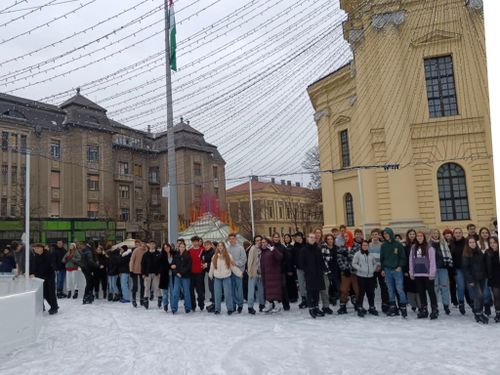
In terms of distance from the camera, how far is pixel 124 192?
2078 inches

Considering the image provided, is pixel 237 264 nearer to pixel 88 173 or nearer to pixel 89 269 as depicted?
pixel 89 269

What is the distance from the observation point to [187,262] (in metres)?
10.6

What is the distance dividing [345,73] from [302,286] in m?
18.2

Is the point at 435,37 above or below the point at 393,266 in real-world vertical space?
above

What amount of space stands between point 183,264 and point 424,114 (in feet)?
51.9

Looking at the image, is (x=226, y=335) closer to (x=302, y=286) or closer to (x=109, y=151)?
(x=302, y=286)

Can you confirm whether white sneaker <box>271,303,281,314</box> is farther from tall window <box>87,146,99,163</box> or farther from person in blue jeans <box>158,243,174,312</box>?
tall window <box>87,146,99,163</box>

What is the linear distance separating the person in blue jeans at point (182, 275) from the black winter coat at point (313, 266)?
9.69 feet

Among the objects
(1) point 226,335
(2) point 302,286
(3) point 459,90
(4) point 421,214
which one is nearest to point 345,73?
(3) point 459,90

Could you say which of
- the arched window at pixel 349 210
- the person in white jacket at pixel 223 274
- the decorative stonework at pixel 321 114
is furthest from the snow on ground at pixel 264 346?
the decorative stonework at pixel 321 114

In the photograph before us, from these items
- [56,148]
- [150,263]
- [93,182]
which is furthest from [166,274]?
[93,182]

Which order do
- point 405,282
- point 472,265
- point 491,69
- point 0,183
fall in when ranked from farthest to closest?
point 0,183 → point 405,282 → point 472,265 → point 491,69

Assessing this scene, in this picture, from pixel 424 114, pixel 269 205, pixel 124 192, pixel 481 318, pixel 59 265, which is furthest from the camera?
pixel 269 205

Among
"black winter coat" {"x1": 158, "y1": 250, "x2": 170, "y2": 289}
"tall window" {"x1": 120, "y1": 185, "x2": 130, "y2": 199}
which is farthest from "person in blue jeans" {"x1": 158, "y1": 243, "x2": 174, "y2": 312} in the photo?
"tall window" {"x1": 120, "y1": 185, "x2": 130, "y2": 199}
